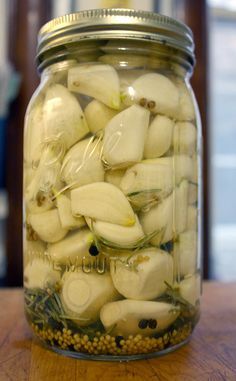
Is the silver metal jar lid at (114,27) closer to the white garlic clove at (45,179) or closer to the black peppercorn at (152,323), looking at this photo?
the white garlic clove at (45,179)

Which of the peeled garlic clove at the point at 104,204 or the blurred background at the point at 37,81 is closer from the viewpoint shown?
the peeled garlic clove at the point at 104,204

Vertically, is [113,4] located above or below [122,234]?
above

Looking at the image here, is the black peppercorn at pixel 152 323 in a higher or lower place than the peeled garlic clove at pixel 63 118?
lower

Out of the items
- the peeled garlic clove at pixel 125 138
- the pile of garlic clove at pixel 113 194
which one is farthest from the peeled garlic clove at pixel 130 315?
the peeled garlic clove at pixel 125 138

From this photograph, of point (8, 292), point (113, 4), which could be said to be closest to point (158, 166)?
point (8, 292)

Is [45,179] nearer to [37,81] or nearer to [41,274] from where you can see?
[41,274]

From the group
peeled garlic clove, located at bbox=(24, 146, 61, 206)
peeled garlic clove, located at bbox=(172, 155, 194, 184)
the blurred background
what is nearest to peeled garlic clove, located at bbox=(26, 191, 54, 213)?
peeled garlic clove, located at bbox=(24, 146, 61, 206)

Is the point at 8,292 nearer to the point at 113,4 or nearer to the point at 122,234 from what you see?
the point at 122,234
